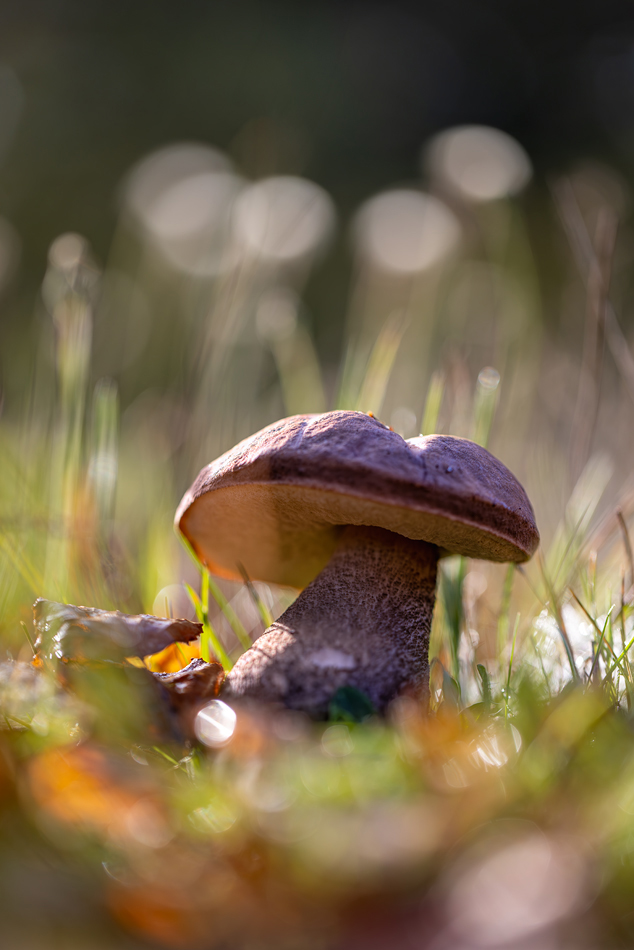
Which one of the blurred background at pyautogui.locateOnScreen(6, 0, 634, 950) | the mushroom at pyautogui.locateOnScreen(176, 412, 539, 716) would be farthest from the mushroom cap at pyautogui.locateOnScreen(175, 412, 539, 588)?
the blurred background at pyautogui.locateOnScreen(6, 0, 634, 950)

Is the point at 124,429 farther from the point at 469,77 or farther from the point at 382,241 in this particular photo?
the point at 469,77

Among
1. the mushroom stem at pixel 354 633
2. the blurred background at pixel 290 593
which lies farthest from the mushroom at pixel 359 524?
the blurred background at pixel 290 593

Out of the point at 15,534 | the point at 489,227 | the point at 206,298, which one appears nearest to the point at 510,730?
the point at 15,534

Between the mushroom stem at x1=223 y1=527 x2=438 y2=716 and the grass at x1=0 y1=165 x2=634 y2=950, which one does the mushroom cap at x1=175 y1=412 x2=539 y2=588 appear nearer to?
the mushroom stem at x1=223 y1=527 x2=438 y2=716

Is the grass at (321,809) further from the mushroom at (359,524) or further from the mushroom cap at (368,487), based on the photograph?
the mushroom cap at (368,487)

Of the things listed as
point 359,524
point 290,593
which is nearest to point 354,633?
point 359,524

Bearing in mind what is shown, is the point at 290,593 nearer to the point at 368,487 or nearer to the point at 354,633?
the point at 354,633
